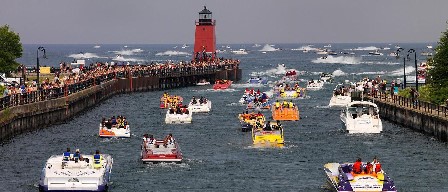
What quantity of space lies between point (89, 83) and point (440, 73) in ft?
154

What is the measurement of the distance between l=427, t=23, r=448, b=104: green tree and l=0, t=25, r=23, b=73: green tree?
46.8m

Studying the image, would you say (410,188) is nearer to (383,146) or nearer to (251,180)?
Result: (251,180)

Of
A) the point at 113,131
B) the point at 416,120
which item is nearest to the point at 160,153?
the point at 113,131

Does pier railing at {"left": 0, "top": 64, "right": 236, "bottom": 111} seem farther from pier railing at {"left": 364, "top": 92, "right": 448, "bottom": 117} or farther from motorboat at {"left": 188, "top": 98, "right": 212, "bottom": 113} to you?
pier railing at {"left": 364, "top": 92, "right": 448, "bottom": 117}

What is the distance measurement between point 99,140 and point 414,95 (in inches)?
1128

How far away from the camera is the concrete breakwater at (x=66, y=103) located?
73.6m

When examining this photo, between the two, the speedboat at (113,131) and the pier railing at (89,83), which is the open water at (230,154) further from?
the pier railing at (89,83)

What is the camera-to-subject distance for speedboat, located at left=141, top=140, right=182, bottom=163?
58.4 m

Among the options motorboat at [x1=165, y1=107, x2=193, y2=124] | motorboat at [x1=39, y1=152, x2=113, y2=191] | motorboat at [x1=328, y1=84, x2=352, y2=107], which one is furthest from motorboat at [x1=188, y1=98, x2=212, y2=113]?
motorboat at [x1=39, y1=152, x2=113, y2=191]

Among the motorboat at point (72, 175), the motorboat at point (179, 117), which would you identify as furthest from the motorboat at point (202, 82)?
the motorboat at point (72, 175)

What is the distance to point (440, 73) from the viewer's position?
76.9 meters

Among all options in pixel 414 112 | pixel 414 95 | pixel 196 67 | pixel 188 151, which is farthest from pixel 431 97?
pixel 196 67

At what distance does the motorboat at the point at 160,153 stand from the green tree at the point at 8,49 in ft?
155

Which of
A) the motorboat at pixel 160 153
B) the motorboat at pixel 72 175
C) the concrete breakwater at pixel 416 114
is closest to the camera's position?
the motorboat at pixel 72 175
